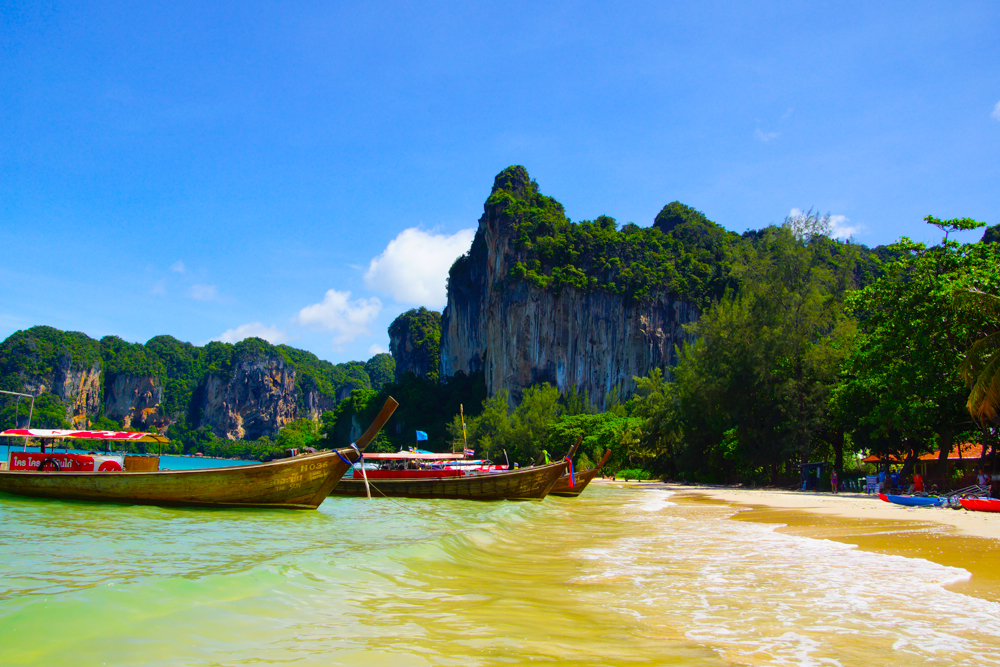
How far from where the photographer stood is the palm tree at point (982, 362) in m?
14.8

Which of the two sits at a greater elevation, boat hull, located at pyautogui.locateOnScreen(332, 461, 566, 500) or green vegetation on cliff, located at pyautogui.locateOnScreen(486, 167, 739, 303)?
green vegetation on cliff, located at pyautogui.locateOnScreen(486, 167, 739, 303)

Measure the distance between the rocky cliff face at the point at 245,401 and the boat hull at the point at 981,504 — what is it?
152 m

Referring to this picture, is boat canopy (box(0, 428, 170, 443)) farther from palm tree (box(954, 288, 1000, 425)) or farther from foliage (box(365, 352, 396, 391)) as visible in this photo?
foliage (box(365, 352, 396, 391))

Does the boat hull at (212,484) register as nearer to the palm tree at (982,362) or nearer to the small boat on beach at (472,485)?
the small boat on beach at (472,485)

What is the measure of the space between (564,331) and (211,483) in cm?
5643

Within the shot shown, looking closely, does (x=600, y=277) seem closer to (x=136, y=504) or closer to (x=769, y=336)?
(x=769, y=336)

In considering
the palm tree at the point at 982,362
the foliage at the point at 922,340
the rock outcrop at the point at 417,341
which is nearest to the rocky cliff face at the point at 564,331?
the rock outcrop at the point at 417,341

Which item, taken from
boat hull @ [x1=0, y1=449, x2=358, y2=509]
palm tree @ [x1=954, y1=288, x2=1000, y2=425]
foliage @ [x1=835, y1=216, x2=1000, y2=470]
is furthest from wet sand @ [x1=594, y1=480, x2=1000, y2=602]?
boat hull @ [x1=0, y1=449, x2=358, y2=509]

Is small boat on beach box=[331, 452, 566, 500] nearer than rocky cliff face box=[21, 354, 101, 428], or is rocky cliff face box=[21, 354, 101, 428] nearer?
small boat on beach box=[331, 452, 566, 500]

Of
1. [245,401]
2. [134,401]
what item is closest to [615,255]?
[245,401]

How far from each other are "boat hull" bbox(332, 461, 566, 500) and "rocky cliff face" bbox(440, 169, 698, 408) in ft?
139

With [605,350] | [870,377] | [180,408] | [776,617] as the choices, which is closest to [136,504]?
[776,617]

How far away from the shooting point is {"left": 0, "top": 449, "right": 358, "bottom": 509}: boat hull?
13.1 meters

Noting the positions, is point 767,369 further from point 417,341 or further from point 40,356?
point 40,356
